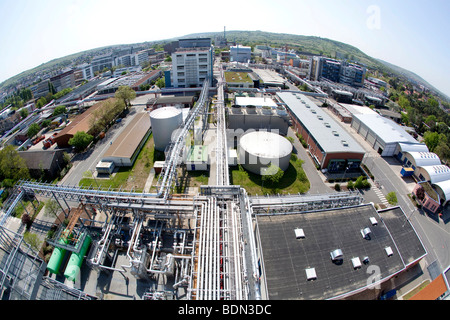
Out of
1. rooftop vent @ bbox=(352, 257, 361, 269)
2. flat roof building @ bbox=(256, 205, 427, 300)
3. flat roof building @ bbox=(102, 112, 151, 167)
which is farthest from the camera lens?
flat roof building @ bbox=(102, 112, 151, 167)

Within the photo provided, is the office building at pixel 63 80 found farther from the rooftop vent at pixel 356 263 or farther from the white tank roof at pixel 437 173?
the white tank roof at pixel 437 173

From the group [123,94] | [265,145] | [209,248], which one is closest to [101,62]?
[123,94]

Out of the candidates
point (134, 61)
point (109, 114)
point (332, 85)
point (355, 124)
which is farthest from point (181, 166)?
point (134, 61)

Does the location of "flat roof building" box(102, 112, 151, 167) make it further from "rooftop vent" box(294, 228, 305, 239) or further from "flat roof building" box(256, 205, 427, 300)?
"rooftop vent" box(294, 228, 305, 239)

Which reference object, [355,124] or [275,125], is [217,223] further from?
[355,124]

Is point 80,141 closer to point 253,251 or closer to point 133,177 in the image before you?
point 133,177

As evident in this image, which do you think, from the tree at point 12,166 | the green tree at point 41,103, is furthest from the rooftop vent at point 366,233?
the green tree at point 41,103

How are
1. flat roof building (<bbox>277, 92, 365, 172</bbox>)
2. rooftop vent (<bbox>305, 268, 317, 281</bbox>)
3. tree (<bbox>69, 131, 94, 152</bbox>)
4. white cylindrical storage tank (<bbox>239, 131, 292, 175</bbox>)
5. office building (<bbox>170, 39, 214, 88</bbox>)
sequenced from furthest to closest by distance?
office building (<bbox>170, 39, 214, 88</bbox>) < tree (<bbox>69, 131, 94, 152</bbox>) < flat roof building (<bbox>277, 92, 365, 172</bbox>) < white cylindrical storage tank (<bbox>239, 131, 292, 175</bbox>) < rooftop vent (<bbox>305, 268, 317, 281</bbox>)

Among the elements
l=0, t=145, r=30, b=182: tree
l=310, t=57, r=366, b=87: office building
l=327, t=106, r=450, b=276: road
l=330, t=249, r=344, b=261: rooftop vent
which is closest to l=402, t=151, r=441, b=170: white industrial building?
l=327, t=106, r=450, b=276: road
